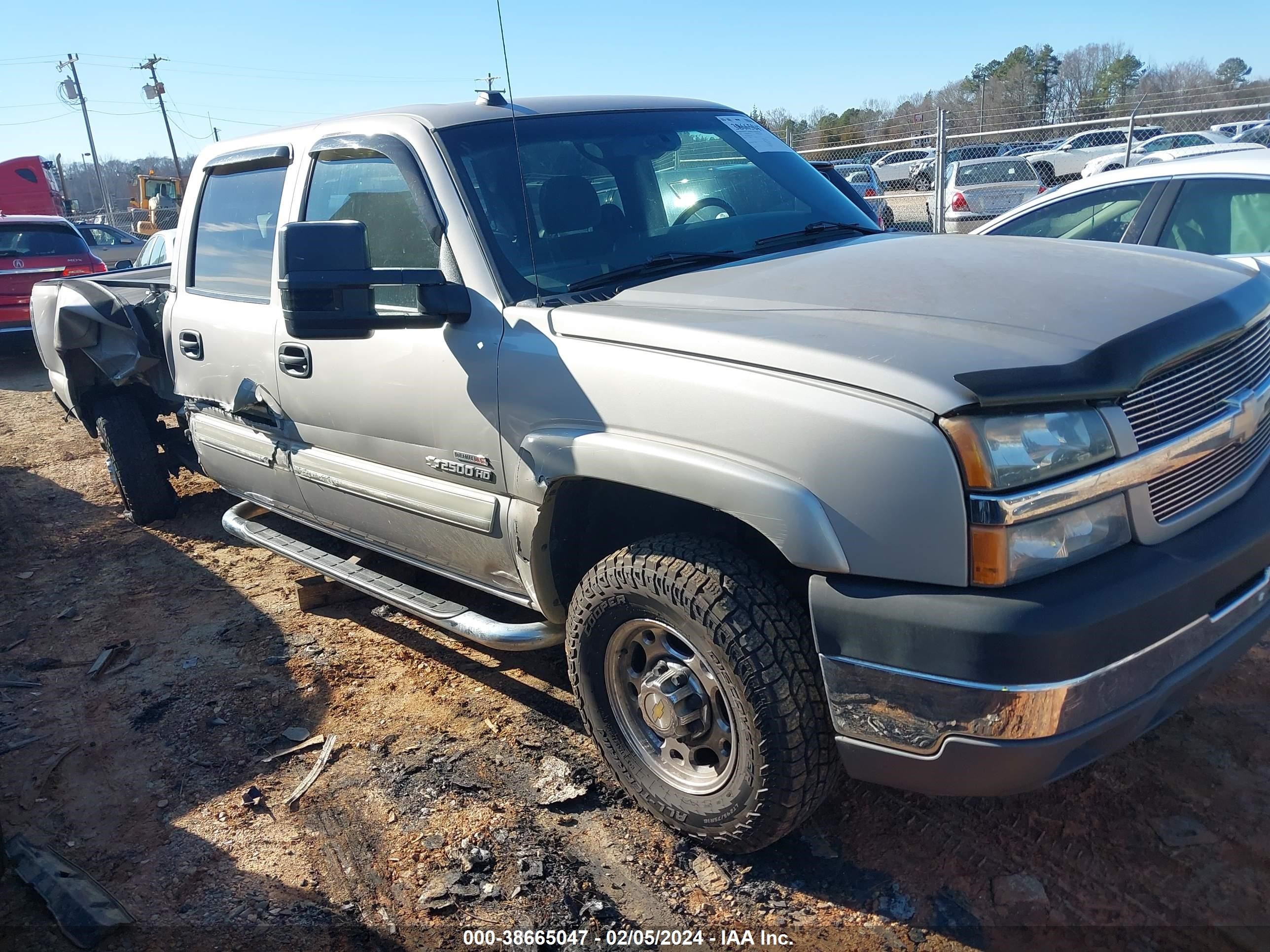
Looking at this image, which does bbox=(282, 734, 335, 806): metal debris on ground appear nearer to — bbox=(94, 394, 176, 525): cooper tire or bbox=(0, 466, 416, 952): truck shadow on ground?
bbox=(0, 466, 416, 952): truck shadow on ground

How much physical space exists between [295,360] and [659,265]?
1.52 m

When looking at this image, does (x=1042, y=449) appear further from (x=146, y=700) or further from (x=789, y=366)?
(x=146, y=700)

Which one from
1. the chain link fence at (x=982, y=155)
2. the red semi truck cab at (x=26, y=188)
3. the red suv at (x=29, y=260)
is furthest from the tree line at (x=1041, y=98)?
the red semi truck cab at (x=26, y=188)

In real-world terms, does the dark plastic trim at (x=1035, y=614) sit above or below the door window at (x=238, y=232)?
below

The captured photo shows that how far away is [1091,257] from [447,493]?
2125 millimetres

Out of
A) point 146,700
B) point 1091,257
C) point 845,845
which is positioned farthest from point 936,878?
point 146,700

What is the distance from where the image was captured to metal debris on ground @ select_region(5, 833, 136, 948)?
2533mm

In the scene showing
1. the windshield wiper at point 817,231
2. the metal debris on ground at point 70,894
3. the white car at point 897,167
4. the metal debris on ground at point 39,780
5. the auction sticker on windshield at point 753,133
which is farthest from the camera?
the white car at point 897,167

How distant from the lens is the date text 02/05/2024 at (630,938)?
239cm

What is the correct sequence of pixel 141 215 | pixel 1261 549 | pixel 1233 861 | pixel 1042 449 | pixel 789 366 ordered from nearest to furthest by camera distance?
pixel 1042 449 < pixel 789 366 < pixel 1261 549 < pixel 1233 861 < pixel 141 215

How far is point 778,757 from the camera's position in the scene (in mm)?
2340

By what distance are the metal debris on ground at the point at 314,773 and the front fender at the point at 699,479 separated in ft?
4.17

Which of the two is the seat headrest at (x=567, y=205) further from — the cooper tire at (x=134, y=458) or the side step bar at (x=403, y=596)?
the cooper tire at (x=134, y=458)

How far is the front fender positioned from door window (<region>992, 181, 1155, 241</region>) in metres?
3.88
